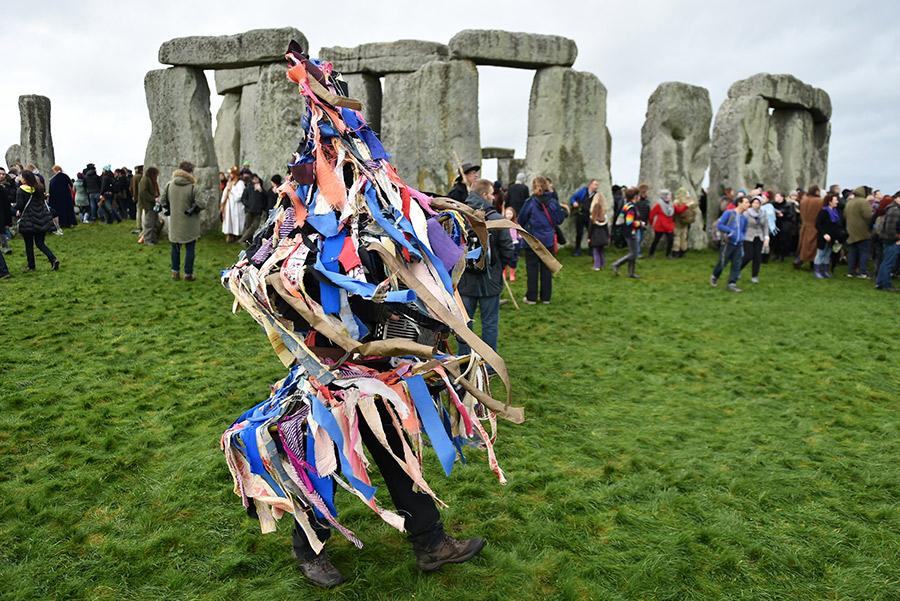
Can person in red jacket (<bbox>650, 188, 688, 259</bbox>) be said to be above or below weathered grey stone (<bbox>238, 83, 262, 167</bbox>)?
below

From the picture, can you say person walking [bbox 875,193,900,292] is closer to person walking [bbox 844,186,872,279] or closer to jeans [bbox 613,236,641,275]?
person walking [bbox 844,186,872,279]

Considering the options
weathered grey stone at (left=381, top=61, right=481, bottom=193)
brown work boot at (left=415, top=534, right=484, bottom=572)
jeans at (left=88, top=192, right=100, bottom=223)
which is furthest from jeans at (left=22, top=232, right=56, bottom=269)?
brown work boot at (left=415, top=534, right=484, bottom=572)

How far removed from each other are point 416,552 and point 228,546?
0.98 metres

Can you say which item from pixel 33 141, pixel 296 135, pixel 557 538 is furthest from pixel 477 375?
pixel 33 141

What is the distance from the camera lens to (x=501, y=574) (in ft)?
10.2

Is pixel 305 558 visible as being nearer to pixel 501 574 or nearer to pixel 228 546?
pixel 228 546

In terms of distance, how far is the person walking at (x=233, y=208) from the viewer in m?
13.6

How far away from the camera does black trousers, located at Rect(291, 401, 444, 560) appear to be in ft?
9.21

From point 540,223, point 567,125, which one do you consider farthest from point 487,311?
point 567,125

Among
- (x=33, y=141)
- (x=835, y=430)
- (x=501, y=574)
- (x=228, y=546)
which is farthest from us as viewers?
(x=33, y=141)

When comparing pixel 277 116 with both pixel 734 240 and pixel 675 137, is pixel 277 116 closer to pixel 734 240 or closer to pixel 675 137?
pixel 734 240

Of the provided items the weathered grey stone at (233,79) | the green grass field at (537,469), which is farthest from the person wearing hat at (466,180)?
the weathered grey stone at (233,79)

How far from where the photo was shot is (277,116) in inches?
547

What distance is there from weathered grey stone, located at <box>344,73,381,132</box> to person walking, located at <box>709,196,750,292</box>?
902 centimetres
